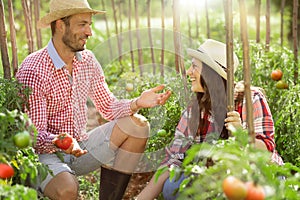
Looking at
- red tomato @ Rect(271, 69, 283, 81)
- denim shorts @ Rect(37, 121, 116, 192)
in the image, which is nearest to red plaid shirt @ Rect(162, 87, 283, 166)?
denim shorts @ Rect(37, 121, 116, 192)

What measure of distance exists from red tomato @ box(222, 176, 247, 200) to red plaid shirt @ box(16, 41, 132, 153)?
1.22 m

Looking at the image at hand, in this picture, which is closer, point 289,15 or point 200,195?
point 200,195

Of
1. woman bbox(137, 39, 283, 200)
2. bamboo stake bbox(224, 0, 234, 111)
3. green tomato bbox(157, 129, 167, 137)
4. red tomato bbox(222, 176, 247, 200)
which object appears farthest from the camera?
green tomato bbox(157, 129, 167, 137)

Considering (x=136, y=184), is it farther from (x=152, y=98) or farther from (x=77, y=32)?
(x=77, y=32)

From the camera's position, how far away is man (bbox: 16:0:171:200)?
2.80 meters

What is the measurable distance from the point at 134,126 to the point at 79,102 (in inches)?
12.5

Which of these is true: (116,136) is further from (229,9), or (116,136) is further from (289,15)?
(289,15)

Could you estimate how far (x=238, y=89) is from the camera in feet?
8.81

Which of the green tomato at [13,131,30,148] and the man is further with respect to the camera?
the man

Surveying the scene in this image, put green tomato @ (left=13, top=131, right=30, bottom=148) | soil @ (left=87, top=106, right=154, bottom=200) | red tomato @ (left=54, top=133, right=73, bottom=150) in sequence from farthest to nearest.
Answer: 1. soil @ (left=87, top=106, right=154, bottom=200)
2. red tomato @ (left=54, top=133, right=73, bottom=150)
3. green tomato @ (left=13, top=131, right=30, bottom=148)

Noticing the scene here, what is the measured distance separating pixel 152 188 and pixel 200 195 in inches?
34.4

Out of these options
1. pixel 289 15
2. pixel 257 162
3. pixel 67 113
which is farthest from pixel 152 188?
pixel 289 15

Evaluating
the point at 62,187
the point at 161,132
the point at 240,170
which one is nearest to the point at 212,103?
the point at 161,132

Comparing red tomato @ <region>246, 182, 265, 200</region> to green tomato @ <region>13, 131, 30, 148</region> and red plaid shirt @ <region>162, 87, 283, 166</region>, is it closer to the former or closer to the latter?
green tomato @ <region>13, 131, 30, 148</region>
